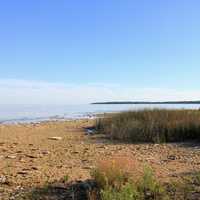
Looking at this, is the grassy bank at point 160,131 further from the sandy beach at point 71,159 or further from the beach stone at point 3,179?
the beach stone at point 3,179

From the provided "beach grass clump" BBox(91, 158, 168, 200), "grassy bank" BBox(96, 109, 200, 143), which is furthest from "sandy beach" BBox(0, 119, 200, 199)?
"beach grass clump" BBox(91, 158, 168, 200)

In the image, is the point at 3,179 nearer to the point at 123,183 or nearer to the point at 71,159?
the point at 123,183

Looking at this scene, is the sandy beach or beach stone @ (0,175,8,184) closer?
beach stone @ (0,175,8,184)

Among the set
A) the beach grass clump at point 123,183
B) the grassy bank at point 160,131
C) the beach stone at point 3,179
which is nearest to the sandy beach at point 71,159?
the beach stone at point 3,179

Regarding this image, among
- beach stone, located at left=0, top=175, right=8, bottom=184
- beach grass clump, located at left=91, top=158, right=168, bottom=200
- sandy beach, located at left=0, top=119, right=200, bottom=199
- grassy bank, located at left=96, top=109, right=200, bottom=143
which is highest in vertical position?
grassy bank, located at left=96, top=109, right=200, bottom=143

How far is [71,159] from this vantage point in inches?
353

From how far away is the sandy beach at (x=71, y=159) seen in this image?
677 cm

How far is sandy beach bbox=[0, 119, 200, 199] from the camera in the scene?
6.77m

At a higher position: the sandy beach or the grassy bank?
the grassy bank

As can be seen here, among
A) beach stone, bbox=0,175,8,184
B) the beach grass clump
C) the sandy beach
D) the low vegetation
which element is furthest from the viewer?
the sandy beach

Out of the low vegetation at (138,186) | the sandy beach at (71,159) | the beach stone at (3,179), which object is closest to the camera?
the low vegetation at (138,186)

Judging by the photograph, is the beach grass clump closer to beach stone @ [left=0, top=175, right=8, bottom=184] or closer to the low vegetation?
the low vegetation

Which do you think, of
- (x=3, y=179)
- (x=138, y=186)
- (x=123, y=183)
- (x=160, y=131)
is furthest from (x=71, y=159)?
(x=160, y=131)

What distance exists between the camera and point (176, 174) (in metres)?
6.94
